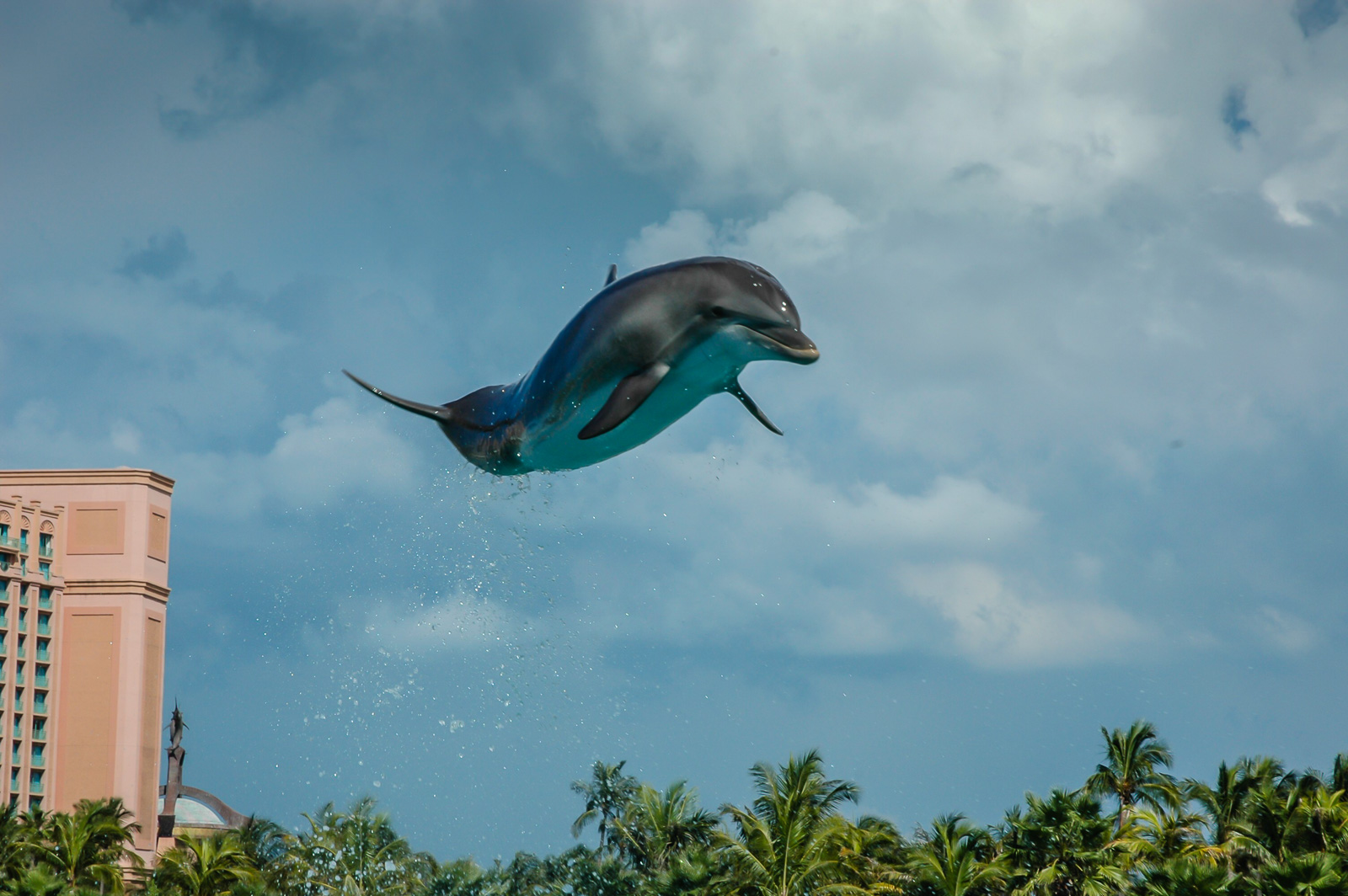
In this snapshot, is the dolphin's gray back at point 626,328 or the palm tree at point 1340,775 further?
the palm tree at point 1340,775

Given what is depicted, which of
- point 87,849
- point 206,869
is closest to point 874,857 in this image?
point 206,869

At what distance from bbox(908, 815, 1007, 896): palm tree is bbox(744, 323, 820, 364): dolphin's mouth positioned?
2628 centimetres

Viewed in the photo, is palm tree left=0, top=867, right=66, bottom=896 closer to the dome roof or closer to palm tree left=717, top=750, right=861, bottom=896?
palm tree left=717, top=750, right=861, bottom=896

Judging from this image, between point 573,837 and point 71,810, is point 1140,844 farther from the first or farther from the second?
point 71,810

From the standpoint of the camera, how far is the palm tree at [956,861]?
114 feet

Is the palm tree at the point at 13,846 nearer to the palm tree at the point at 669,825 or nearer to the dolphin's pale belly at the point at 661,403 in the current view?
the palm tree at the point at 669,825

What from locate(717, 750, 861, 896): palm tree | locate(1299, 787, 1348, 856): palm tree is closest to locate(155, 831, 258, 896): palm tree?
locate(717, 750, 861, 896): palm tree

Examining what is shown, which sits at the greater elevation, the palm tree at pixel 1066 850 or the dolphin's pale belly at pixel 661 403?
the dolphin's pale belly at pixel 661 403

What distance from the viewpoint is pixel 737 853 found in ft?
125

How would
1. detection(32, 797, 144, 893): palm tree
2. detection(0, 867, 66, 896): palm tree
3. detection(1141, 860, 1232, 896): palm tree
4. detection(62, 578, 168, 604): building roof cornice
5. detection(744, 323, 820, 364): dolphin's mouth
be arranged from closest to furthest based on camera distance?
detection(744, 323, 820, 364): dolphin's mouth → detection(1141, 860, 1232, 896): palm tree → detection(0, 867, 66, 896): palm tree → detection(32, 797, 144, 893): palm tree → detection(62, 578, 168, 604): building roof cornice

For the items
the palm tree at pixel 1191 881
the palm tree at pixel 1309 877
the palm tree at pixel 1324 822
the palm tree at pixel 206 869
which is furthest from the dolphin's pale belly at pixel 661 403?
the palm tree at pixel 206 869

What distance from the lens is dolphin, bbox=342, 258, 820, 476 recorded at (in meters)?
11.3

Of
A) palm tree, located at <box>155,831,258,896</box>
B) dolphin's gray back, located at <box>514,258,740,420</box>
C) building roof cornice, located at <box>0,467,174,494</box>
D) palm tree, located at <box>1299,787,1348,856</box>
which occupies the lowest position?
palm tree, located at <box>1299,787,1348,856</box>

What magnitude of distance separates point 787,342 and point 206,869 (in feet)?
134
